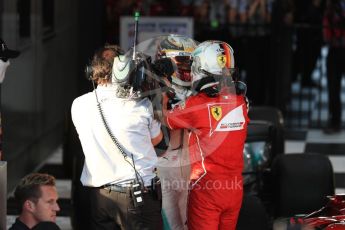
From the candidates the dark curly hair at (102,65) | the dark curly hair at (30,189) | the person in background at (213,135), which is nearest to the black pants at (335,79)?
the person in background at (213,135)

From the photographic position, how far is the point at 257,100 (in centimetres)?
1294

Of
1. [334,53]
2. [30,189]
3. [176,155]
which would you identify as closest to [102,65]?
[176,155]

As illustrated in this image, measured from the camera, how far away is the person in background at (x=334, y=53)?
1209cm

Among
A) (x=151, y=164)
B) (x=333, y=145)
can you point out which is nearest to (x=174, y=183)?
(x=151, y=164)

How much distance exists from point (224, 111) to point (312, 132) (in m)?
6.65

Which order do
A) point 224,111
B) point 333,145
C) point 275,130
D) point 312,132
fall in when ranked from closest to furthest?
point 224,111, point 275,130, point 333,145, point 312,132

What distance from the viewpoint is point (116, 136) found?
5703 mm

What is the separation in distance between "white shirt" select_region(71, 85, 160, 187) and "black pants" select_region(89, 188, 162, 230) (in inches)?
2.9

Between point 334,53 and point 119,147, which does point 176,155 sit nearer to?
point 119,147

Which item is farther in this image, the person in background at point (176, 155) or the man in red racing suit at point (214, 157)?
the person in background at point (176, 155)

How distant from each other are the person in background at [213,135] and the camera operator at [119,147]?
257 mm

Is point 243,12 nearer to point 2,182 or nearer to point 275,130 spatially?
point 275,130

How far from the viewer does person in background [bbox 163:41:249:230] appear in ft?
19.4

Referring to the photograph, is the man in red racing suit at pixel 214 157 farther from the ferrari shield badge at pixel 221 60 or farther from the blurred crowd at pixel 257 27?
the blurred crowd at pixel 257 27
